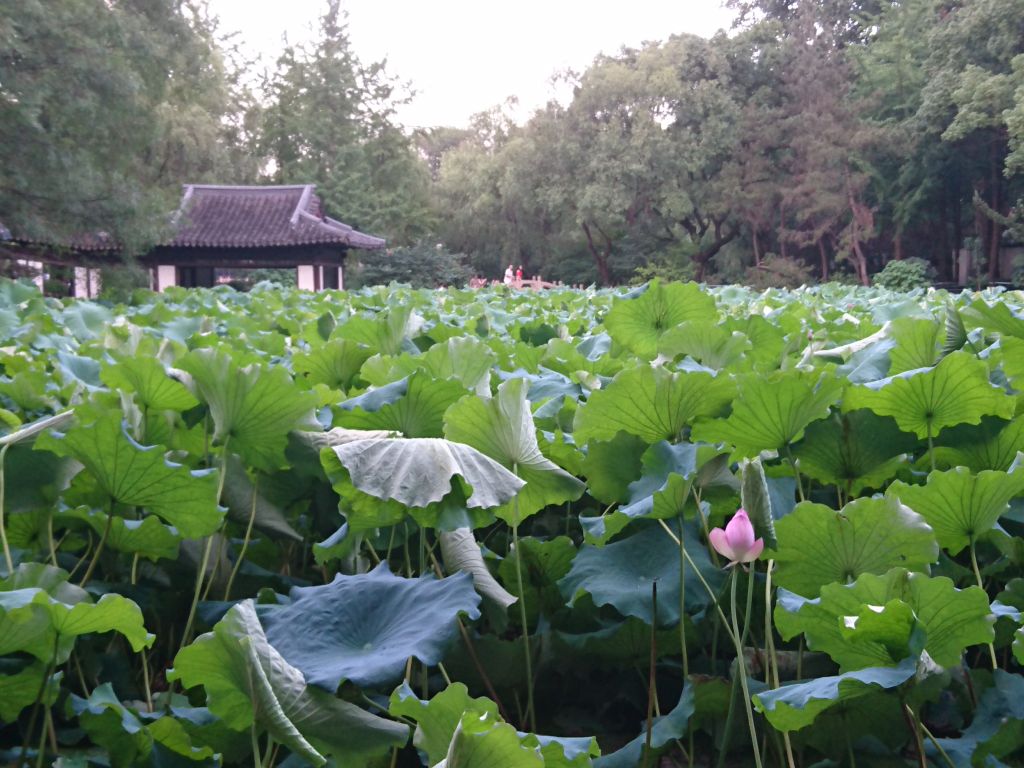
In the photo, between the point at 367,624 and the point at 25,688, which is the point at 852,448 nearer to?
the point at 367,624

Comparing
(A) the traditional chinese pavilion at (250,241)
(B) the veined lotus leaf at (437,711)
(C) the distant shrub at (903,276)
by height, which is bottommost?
(B) the veined lotus leaf at (437,711)

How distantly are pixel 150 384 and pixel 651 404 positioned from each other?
1.52 feet

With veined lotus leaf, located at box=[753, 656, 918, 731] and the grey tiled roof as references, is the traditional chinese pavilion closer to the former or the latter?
the grey tiled roof

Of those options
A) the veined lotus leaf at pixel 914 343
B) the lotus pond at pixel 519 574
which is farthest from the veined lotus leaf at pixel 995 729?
the veined lotus leaf at pixel 914 343

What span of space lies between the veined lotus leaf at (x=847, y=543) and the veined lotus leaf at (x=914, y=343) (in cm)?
45

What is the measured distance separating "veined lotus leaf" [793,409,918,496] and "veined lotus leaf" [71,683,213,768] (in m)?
0.53

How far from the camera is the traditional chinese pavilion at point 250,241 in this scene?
1906 centimetres

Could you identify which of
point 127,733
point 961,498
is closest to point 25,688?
point 127,733

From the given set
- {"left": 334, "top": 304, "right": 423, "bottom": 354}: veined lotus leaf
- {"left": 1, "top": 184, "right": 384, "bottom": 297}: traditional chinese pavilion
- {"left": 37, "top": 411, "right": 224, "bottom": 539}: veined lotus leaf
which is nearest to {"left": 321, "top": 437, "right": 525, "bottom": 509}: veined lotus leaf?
{"left": 37, "top": 411, "right": 224, "bottom": 539}: veined lotus leaf

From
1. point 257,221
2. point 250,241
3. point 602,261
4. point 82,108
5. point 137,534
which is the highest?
point 82,108

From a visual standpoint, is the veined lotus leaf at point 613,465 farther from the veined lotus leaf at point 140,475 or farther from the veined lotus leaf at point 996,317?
the veined lotus leaf at point 996,317

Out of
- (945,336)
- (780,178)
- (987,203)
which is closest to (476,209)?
(780,178)

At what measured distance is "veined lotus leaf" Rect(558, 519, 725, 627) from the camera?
684 mm

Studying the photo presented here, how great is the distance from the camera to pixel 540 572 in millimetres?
797
